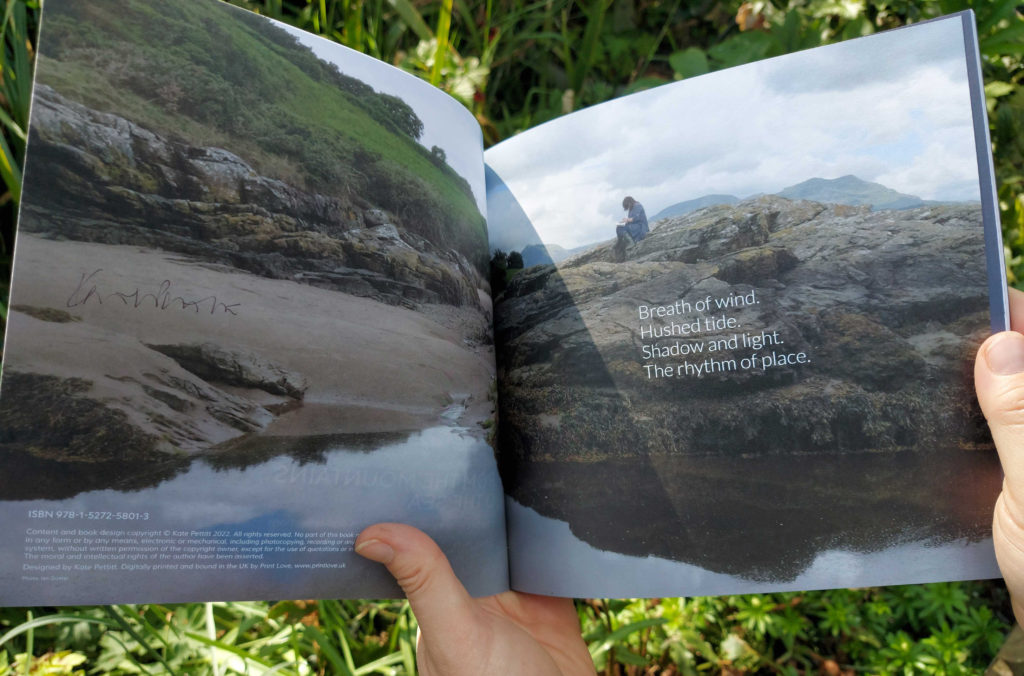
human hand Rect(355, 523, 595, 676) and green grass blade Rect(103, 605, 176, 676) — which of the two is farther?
green grass blade Rect(103, 605, 176, 676)

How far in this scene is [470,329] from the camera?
4.27 ft

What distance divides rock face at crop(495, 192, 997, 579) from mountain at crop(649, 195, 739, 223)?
1 cm

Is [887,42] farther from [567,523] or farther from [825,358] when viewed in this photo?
[567,523]

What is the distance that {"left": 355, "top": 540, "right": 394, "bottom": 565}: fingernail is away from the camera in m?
1.12

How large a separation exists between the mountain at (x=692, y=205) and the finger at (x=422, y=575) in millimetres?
798

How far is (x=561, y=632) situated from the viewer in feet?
4.52

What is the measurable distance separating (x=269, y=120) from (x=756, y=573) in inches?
50.1

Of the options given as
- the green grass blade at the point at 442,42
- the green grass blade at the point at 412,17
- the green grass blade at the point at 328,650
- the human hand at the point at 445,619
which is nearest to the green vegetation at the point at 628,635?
the green grass blade at the point at 328,650

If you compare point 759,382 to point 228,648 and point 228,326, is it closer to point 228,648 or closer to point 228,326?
point 228,326

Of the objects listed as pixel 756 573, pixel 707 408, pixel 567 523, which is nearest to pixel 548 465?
pixel 567 523

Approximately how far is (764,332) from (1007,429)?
1.33ft

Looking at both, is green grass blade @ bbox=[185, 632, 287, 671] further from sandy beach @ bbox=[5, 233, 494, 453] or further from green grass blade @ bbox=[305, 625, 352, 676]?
sandy beach @ bbox=[5, 233, 494, 453]

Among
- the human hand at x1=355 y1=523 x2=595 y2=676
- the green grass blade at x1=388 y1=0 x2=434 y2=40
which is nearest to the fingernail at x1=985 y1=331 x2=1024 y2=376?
the human hand at x1=355 y1=523 x2=595 y2=676

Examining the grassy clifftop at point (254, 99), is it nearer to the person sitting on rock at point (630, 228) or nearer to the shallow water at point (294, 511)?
the person sitting on rock at point (630, 228)
